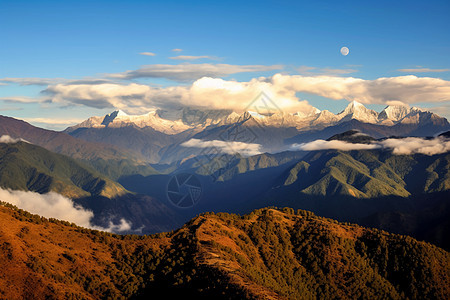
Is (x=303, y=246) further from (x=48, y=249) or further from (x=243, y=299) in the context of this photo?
(x=48, y=249)

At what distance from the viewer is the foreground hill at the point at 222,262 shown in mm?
114250

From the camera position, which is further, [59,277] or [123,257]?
[123,257]

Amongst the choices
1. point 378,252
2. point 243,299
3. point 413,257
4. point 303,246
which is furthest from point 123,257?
point 413,257

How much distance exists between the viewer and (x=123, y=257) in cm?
14038

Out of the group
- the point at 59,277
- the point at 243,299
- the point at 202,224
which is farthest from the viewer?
the point at 202,224

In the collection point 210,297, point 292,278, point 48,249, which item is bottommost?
point 292,278

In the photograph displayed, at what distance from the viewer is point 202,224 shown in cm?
16412

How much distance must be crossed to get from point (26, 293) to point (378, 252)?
468 ft

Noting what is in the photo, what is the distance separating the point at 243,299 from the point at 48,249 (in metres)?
64.7

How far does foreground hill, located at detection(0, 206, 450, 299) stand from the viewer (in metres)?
114

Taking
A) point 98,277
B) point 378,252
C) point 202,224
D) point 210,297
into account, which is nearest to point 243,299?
point 210,297

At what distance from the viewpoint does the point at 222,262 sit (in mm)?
129750

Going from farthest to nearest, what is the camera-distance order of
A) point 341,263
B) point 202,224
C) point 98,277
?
1. point 341,263
2. point 202,224
3. point 98,277

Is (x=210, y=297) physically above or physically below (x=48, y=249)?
below
